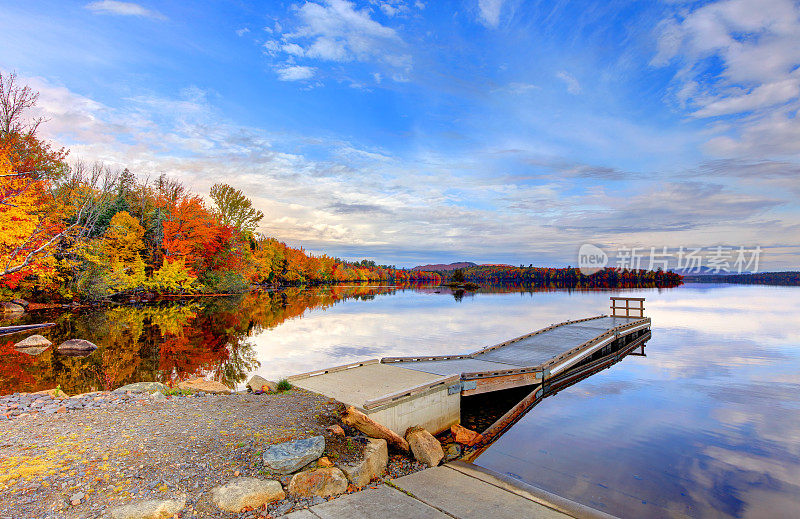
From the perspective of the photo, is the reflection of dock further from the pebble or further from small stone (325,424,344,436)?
the pebble

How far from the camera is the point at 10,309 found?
27.7 metres

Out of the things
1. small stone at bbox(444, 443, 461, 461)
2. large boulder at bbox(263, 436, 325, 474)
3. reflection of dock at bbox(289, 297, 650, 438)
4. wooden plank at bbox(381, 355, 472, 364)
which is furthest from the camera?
wooden plank at bbox(381, 355, 472, 364)

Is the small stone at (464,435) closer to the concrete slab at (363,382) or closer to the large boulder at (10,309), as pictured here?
the concrete slab at (363,382)

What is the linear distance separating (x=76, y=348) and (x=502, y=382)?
53.4 feet

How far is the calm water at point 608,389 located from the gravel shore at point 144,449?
152 inches

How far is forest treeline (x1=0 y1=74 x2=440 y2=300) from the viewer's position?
74.8ft

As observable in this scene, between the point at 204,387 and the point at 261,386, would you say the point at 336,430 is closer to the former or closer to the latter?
the point at 261,386

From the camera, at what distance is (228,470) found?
529cm

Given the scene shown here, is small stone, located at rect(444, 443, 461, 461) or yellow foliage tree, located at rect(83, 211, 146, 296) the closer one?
small stone, located at rect(444, 443, 461, 461)

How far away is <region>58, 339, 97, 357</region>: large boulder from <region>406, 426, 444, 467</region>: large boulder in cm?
1499

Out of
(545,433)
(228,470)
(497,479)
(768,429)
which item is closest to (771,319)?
(768,429)

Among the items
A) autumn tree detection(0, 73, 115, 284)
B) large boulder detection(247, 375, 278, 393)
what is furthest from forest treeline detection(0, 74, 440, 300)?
large boulder detection(247, 375, 278, 393)

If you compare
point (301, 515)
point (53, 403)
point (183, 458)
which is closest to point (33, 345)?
point (53, 403)

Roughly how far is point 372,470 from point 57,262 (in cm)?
3342
